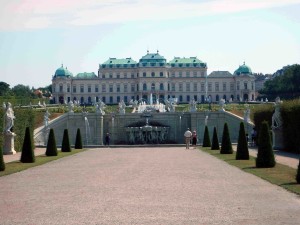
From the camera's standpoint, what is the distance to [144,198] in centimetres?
867

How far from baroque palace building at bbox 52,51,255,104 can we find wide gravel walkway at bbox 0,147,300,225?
8364cm

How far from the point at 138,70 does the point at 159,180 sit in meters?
84.9

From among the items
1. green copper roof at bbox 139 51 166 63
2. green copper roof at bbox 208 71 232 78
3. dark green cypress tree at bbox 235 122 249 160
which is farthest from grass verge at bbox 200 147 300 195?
green copper roof at bbox 208 71 232 78

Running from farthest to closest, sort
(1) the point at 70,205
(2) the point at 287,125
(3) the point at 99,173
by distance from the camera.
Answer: (2) the point at 287,125 → (3) the point at 99,173 → (1) the point at 70,205

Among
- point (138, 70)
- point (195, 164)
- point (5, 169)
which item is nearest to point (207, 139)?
point (195, 164)

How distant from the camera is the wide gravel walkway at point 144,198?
7031 millimetres

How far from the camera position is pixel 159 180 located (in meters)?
11.2

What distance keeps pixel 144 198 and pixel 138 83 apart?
287 feet

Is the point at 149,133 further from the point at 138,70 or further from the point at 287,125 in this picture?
the point at 138,70

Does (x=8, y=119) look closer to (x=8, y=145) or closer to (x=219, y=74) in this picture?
(x=8, y=145)

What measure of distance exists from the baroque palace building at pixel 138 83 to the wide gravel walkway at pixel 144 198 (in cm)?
8364

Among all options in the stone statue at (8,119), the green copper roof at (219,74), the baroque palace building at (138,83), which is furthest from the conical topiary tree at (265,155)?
the green copper roof at (219,74)

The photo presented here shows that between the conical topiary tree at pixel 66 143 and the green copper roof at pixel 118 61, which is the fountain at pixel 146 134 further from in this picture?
the green copper roof at pixel 118 61

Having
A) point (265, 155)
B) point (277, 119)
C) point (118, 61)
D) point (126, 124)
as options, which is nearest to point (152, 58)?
point (118, 61)
